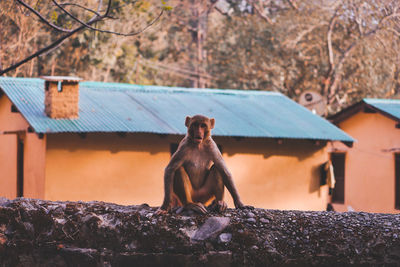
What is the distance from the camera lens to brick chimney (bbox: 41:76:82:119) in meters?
14.5

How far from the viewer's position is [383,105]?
19.7 m

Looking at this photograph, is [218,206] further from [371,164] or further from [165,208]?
[371,164]

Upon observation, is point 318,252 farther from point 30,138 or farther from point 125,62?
point 125,62

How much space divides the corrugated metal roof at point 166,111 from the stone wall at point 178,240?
8.21 m

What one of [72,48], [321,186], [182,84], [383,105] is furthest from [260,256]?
[182,84]

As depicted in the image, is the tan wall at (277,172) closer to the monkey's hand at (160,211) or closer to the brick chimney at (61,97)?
the brick chimney at (61,97)

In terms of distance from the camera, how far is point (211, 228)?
5.69 metres

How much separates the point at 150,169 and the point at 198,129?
9.69 meters

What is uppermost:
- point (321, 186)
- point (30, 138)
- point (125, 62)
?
point (125, 62)

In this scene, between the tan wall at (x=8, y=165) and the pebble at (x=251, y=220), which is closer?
the pebble at (x=251, y=220)

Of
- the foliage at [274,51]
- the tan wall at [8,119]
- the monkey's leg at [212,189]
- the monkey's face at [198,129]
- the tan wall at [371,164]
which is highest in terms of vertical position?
the foliage at [274,51]

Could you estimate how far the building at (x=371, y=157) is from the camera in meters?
19.5

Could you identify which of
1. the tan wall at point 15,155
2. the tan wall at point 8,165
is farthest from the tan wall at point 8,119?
the tan wall at point 8,165

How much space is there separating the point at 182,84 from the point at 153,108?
20667mm
